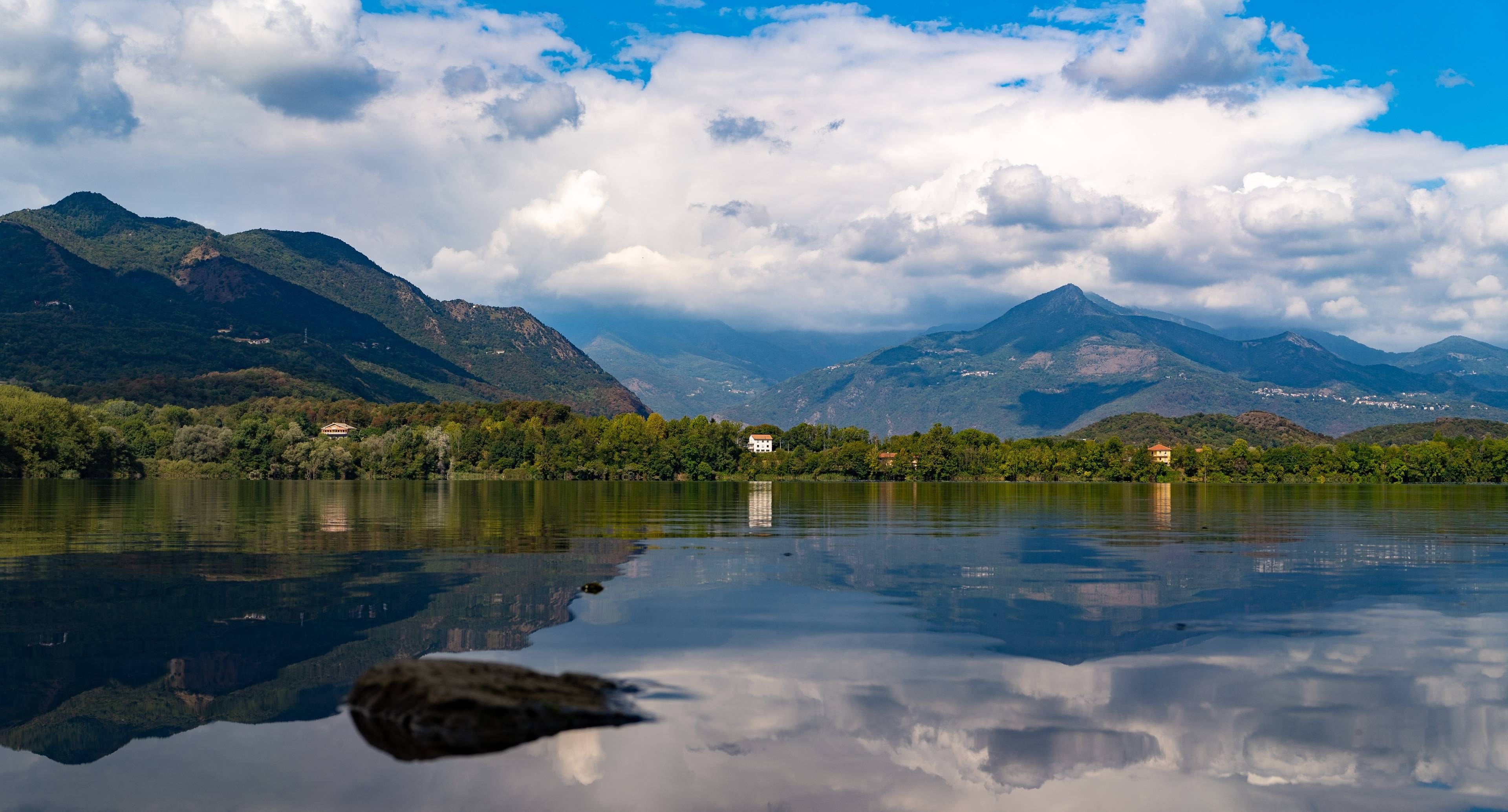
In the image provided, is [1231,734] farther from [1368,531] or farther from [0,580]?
[1368,531]

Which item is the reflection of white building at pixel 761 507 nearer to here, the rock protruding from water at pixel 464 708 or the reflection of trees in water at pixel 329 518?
the reflection of trees in water at pixel 329 518

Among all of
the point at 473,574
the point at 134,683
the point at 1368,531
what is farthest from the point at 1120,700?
the point at 1368,531

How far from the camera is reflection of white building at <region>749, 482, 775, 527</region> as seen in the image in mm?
65062

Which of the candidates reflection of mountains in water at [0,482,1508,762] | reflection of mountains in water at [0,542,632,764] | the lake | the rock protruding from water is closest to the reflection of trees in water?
reflection of mountains in water at [0,482,1508,762]

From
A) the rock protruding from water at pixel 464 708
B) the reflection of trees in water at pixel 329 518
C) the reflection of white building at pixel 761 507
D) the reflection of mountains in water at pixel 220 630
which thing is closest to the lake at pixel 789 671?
the reflection of mountains in water at pixel 220 630

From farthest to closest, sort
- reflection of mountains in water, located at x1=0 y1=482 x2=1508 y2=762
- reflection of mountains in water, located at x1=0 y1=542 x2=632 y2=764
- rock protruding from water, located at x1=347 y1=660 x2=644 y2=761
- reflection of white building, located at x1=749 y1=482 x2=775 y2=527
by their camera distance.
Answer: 1. reflection of white building, located at x1=749 y1=482 x2=775 y2=527
2. reflection of mountains in water, located at x1=0 y1=482 x2=1508 y2=762
3. reflection of mountains in water, located at x1=0 y1=542 x2=632 y2=764
4. rock protruding from water, located at x1=347 y1=660 x2=644 y2=761

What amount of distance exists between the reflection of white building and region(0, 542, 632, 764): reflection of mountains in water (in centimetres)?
2838

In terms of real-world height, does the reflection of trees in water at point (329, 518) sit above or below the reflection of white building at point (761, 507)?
above

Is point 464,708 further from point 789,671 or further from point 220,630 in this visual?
point 220,630

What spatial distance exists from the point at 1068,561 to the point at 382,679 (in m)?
29.0

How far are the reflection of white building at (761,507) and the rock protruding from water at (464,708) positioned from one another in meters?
44.1

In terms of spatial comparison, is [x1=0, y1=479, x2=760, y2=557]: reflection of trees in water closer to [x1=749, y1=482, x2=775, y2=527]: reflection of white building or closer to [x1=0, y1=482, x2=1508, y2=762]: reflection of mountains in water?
[x1=0, y1=482, x2=1508, y2=762]: reflection of mountains in water

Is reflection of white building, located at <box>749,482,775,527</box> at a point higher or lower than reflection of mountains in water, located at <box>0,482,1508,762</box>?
lower

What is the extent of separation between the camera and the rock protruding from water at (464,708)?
14.8m
